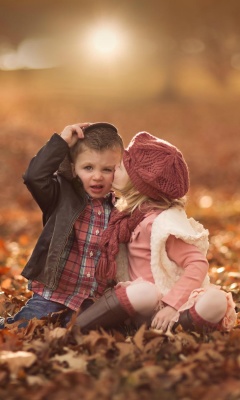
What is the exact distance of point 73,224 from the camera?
13.8 feet

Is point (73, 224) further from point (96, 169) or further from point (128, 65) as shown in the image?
point (128, 65)

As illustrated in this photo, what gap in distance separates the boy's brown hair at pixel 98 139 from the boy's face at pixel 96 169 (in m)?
0.03

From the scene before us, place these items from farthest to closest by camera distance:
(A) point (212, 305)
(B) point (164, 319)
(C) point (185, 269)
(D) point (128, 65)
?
(D) point (128, 65) < (C) point (185, 269) < (B) point (164, 319) < (A) point (212, 305)

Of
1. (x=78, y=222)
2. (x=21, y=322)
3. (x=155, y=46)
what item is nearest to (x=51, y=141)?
(x=78, y=222)

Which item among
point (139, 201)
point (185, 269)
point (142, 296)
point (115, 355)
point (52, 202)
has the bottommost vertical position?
point (115, 355)

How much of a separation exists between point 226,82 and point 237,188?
1755 cm

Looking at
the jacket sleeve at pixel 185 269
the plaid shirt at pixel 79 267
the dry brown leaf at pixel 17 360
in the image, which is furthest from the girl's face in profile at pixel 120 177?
the dry brown leaf at pixel 17 360

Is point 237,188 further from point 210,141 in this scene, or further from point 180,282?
point 180,282

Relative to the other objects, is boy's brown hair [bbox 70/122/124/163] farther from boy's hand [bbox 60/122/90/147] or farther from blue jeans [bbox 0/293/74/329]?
blue jeans [bbox 0/293/74/329]

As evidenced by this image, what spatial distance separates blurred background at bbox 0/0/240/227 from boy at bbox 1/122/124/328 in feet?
62.2

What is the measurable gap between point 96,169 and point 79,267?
0.65 metres

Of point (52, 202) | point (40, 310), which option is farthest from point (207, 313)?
point (52, 202)

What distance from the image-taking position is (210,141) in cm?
2238

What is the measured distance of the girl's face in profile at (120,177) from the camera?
4.17 m
